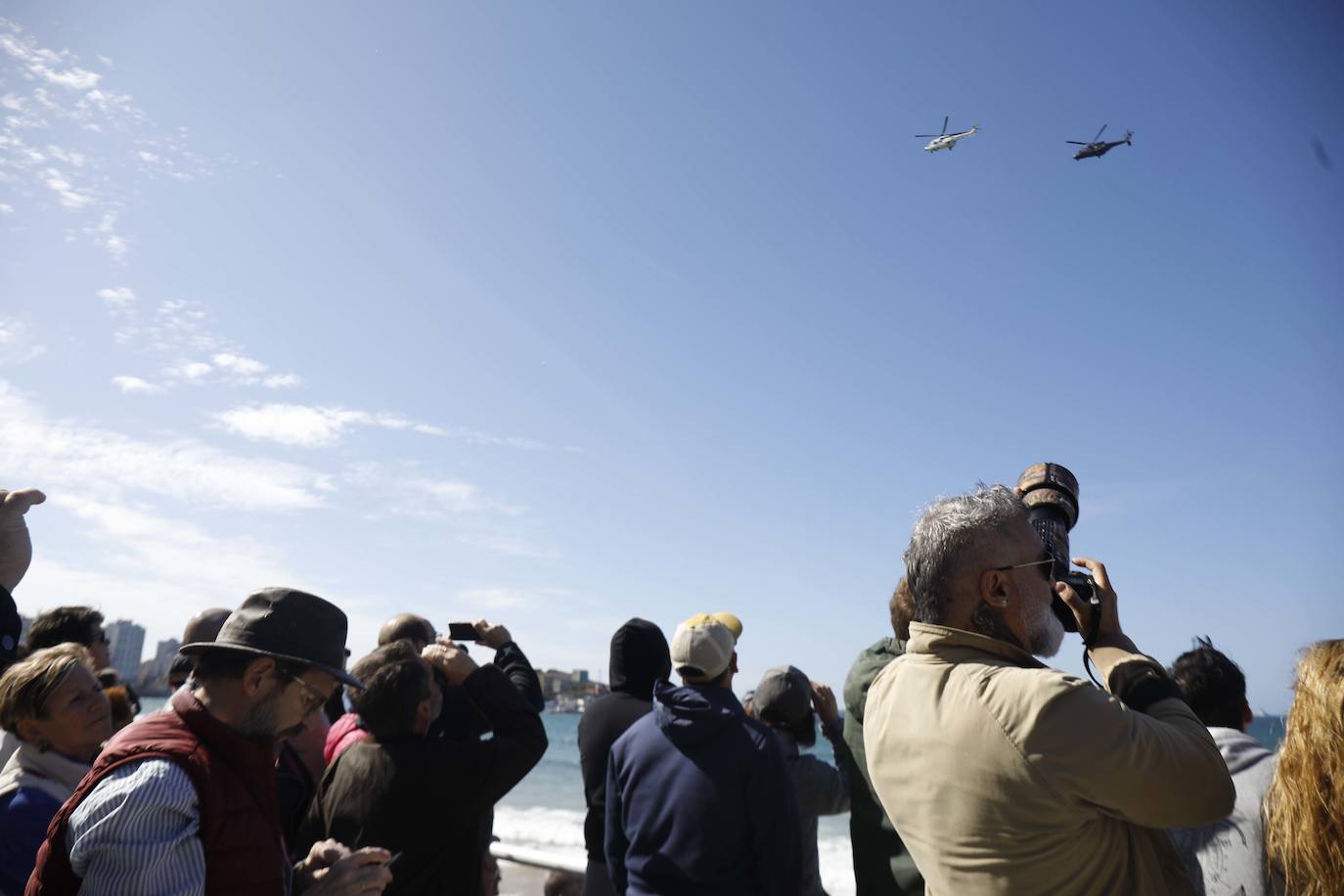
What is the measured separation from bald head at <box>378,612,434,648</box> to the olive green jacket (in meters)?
2.26

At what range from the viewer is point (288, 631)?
83.9 inches

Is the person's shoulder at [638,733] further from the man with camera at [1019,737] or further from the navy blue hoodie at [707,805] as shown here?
the man with camera at [1019,737]

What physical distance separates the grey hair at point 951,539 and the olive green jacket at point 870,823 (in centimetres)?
153

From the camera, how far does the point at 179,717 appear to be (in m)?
1.95

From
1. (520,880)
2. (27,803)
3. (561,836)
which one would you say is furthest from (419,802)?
(561,836)

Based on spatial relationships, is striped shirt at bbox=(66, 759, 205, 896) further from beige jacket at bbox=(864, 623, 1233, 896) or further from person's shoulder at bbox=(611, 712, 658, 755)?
person's shoulder at bbox=(611, 712, 658, 755)

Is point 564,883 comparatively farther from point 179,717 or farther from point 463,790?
point 179,717

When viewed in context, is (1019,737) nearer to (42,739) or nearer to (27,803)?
(27,803)

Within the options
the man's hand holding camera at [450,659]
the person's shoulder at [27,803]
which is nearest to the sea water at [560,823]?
the man's hand holding camera at [450,659]

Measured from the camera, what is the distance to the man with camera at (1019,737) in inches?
63.8

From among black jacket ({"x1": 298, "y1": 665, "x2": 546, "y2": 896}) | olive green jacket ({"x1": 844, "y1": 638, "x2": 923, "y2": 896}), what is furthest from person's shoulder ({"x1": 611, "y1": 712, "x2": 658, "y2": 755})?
olive green jacket ({"x1": 844, "y1": 638, "x2": 923, "y2": 896})

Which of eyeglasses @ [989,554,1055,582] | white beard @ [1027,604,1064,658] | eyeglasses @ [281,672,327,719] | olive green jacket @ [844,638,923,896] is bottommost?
olive green jacket @ [844,638,923,896]

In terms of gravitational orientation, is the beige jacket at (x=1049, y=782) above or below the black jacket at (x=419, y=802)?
above

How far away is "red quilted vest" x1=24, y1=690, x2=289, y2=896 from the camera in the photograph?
5.86 feet
